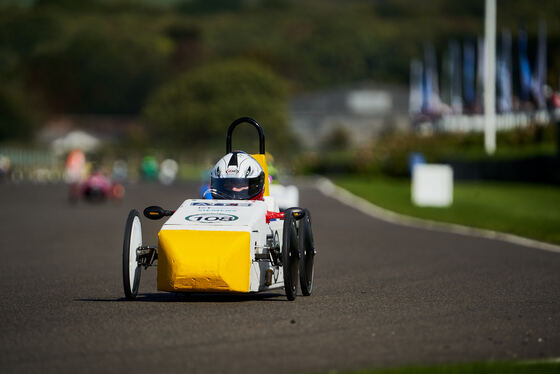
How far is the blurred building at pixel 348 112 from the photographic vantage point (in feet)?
504

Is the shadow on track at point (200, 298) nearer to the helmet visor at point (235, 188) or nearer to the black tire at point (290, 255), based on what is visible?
the black tire at point (290, 255)

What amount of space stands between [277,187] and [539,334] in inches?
552

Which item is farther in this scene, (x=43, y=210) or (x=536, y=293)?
(x=43, y=210)

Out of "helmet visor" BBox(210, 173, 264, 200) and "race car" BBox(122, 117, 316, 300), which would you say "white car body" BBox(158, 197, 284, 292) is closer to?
"race car" BBox(122, 117, 316, 300)

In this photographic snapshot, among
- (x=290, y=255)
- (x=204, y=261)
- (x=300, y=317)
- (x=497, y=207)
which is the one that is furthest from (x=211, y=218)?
(x=497, y=207)

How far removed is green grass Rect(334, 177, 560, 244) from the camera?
2391 cm

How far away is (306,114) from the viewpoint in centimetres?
15375

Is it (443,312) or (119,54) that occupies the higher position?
(119,54)

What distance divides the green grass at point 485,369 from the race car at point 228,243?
3.12m

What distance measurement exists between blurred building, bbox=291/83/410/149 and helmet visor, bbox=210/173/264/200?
458 feet

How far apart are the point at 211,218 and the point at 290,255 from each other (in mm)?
717

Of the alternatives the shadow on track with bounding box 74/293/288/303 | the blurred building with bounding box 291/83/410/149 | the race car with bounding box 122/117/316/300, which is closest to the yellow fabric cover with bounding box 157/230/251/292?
the race car with bounding box 122/117/316/300

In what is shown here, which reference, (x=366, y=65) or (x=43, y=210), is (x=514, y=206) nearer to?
(x=43, y=210)

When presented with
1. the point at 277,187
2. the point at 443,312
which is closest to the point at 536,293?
the point at 443,312
